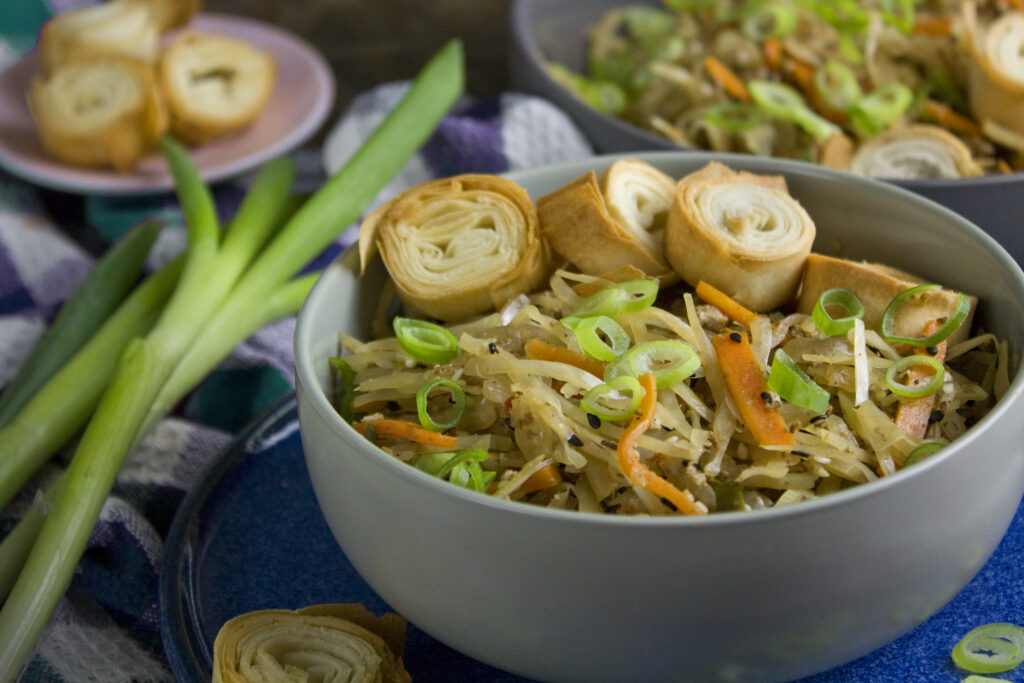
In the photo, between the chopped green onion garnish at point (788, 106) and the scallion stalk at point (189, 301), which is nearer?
the scallion stalk at point (189, 301)

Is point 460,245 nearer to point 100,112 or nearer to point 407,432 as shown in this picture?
point 407,432

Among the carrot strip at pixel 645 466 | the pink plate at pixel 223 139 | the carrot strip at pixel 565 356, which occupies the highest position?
the carrot strip at pixel 645 466

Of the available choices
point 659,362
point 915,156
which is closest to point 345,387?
point 659,362

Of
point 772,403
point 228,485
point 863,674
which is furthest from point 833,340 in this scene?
point 228,485

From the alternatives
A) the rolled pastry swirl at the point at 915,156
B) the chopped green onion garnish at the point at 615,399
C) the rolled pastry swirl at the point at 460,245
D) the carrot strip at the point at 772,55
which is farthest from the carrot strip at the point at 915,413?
the carrot strip at the point at 772,55

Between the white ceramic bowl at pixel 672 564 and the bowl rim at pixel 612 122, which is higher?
the white ceramic bowl at pixel 672 564

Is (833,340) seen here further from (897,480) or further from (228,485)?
(228,485)

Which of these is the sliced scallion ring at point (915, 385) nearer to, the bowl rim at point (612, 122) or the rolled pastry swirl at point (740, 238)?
the rolled pastry swirl at point (740, 238)
